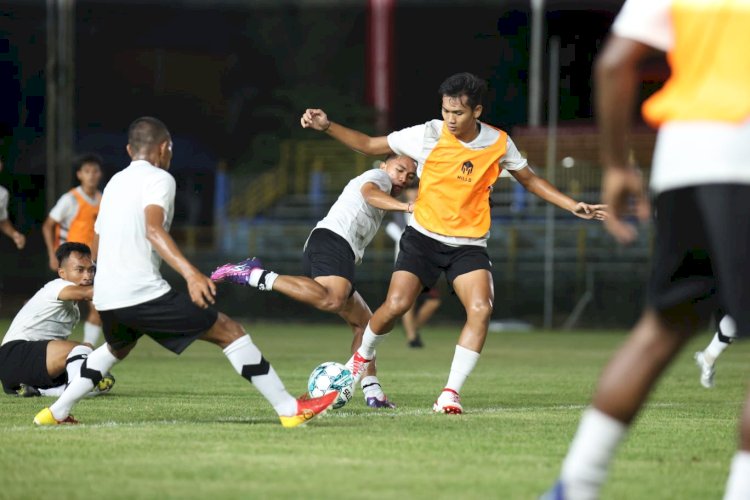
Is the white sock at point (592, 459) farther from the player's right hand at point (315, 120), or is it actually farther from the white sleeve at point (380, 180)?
the white sleeve at point (380, 180)

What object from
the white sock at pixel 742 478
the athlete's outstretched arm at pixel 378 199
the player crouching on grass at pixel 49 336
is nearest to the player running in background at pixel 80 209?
the player crouching on grass at pixel 49 336

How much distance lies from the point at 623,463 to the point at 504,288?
20.9 metres

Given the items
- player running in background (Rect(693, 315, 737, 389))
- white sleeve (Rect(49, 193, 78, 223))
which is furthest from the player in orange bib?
white sleeve (Rect(49, 193, 78, 223))

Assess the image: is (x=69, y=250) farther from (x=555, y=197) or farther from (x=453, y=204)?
(x=555, y=197)

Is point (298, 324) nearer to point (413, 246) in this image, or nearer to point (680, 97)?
point (413, 246)

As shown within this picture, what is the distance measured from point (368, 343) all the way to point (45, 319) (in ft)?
7.89

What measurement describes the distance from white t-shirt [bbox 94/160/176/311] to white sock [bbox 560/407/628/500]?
3265mm

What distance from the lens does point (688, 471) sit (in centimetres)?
646

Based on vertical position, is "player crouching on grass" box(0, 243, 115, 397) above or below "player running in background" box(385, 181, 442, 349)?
above

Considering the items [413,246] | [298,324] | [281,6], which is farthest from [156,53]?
[413,246]

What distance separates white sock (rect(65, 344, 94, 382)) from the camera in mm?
9625

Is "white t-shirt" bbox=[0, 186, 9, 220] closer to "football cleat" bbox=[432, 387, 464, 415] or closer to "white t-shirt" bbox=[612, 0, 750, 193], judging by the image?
"football cleat" bbox=[432, 387, 464, 415]

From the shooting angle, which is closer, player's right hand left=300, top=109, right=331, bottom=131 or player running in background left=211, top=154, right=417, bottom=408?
player's right hand left=300, top=109, right=331, bottom=131

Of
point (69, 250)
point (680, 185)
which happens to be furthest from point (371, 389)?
point (680, 185)
